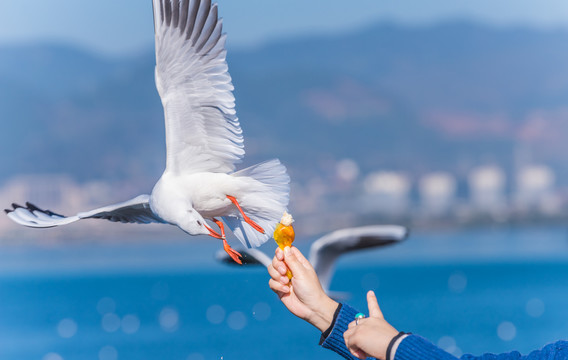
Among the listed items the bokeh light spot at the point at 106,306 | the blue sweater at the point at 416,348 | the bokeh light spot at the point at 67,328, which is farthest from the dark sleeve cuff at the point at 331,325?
the bokeh light spot at the point at 106,306

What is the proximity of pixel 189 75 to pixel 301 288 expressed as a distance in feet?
3.95

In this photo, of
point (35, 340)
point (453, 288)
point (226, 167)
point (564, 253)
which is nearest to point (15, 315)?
point (35, 340)

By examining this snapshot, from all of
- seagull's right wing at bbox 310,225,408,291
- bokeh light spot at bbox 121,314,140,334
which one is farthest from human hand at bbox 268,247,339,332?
bokeh light spot at bbox 121,314,140,334

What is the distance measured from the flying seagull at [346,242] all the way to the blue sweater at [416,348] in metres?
2.26

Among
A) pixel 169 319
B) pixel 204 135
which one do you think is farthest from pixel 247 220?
pixel 169 319

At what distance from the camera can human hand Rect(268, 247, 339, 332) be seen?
140cm

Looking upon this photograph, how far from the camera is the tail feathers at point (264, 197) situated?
257 cm

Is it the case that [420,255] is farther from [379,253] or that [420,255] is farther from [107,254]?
[107,254]

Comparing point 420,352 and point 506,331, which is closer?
point 420,352

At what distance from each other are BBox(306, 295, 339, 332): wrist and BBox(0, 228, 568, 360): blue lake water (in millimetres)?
4466

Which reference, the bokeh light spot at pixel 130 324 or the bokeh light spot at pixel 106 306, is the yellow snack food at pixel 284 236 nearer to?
the bokeh light spot at pixel 130 324

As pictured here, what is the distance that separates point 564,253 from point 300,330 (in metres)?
35.5

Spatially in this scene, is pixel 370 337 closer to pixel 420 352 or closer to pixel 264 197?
pixel 420 352

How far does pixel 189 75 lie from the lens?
250cm
